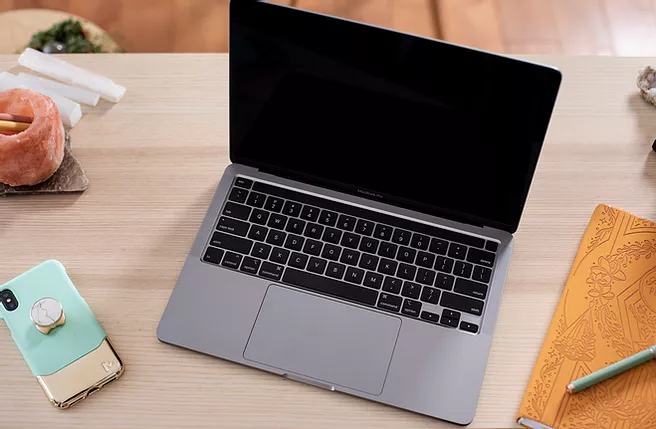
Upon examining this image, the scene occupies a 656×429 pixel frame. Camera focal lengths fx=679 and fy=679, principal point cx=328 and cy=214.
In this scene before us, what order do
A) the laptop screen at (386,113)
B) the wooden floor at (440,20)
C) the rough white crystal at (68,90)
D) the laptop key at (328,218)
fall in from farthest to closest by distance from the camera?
1. the wooden floor at (440,20)
2. the rough white crystal at (68,90)
3. the laptop key at (328,218)
4. the laptop screen at (386,113)

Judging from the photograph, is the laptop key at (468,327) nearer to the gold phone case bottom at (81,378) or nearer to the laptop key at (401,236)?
→ the laptop key at (401,236)

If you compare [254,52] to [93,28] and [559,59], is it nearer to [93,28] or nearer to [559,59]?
[559,59]

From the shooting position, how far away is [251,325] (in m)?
0.75

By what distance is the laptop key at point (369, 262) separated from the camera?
777 millimetres

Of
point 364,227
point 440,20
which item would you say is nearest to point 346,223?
point 364,227

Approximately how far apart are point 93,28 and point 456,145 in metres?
0.97

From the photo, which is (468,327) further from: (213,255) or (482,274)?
(213,255)

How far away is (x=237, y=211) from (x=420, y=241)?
220 millimetres

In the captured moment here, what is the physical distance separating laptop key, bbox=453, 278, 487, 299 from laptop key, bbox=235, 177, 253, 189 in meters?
0.27

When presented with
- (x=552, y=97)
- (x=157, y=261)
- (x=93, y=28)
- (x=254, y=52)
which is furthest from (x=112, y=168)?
(x=93, y=28)

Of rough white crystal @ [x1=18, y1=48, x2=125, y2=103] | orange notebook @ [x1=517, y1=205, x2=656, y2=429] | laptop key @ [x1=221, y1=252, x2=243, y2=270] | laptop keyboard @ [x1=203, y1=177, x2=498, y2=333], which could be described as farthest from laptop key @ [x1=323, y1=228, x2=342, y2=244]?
rough white crystal @ [x1=18, y1=48, x2=125, y2=103]

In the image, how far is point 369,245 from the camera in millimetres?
789

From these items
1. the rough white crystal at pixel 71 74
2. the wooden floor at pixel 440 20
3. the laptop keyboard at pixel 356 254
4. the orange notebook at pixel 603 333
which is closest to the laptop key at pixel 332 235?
the laptop keyboard at pixel 356 254

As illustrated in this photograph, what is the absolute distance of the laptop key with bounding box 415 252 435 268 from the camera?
0.78 metres
